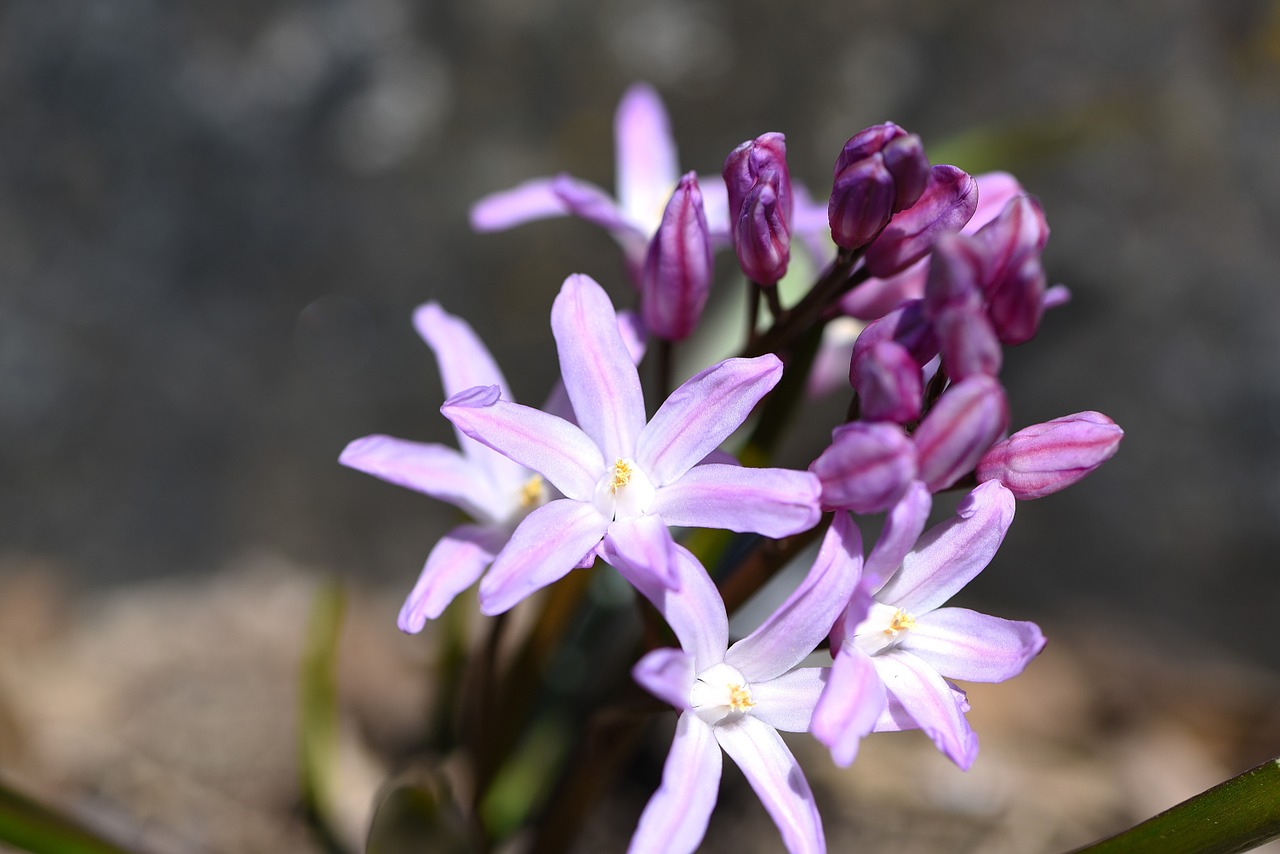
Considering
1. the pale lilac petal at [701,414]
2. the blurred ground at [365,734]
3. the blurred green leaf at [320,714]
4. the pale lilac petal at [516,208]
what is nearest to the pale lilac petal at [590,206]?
the pale lilac petal at [516,208]

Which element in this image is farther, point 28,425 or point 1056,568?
point 1056,568

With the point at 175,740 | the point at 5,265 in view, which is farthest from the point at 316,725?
the point at 5,265

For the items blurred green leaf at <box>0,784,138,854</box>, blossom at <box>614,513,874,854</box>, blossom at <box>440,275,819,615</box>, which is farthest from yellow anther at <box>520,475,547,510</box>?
blurred green leaf at <box>0,784,138,854</box>

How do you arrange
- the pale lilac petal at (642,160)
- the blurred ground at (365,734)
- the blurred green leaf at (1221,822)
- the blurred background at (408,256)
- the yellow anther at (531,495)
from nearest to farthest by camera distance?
1. the blurred green leaf at (1221,822)
2. the yellow anther at (531,495)
3. the pale lilac petal at (642,160)
4. the blurred ground at (365,734)
5. the blurred background at (408,256)

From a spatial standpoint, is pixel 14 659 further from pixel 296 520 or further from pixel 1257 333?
pixel 1257 333

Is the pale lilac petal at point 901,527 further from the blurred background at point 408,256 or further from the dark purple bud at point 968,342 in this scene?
the blurred background at point 408,256
